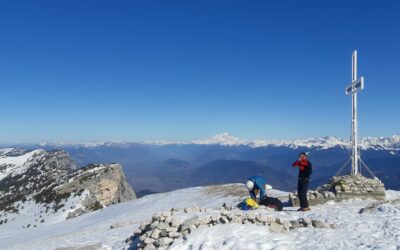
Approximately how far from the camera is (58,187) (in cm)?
10025

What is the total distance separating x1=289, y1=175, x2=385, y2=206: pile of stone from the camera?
81.1ft

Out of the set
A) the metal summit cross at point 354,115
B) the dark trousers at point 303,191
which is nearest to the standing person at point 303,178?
the dark trousers at point 303,191

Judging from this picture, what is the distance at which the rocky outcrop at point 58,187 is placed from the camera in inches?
3324

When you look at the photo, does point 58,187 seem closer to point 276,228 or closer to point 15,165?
point 15,165

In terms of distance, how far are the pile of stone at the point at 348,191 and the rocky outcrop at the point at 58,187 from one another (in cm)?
5702

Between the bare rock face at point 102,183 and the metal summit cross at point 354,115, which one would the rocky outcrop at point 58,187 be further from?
the metal summit cross at point 354,115

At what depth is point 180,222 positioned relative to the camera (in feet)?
56.2

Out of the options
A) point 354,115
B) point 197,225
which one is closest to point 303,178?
point 197,225

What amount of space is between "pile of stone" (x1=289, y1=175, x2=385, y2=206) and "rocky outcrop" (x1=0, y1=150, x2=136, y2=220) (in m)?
57.0

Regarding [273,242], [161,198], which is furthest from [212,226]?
[161,198]

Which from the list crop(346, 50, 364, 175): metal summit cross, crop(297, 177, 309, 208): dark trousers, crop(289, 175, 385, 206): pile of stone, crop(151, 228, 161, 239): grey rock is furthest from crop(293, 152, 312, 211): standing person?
crop(151, 228, 161, 239): grey rock

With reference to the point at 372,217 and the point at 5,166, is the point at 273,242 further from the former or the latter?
the point at 5,166

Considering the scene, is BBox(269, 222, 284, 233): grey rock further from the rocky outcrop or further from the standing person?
the rocky outcrop

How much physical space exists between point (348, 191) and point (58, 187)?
8843 centimetres
